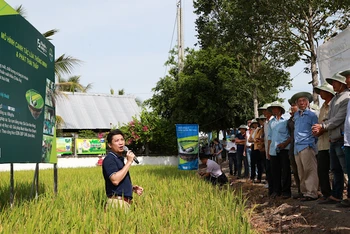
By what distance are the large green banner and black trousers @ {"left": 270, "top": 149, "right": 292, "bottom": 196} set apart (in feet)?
10.7

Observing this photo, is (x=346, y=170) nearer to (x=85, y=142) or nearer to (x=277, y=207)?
(x=277, y=207)

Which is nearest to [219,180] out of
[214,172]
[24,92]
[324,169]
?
[214,172]

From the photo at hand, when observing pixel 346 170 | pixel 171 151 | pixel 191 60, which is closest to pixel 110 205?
pixel 346 170

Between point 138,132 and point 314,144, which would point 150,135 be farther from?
point 314,144

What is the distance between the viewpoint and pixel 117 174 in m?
3.87

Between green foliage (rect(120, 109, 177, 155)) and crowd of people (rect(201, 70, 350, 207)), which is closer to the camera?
crowd of people (rect(201, 70, 350, 207))

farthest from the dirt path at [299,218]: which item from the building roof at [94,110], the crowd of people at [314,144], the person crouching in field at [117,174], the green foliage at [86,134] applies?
the building roof at [94,110]

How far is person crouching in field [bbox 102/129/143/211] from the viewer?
12.7 ft

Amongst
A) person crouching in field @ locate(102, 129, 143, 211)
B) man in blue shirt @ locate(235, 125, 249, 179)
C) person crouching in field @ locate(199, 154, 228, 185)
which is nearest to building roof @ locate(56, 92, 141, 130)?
man in blue shirt @ locate(235, 125, 249, 179)

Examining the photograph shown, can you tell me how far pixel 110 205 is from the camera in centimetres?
388

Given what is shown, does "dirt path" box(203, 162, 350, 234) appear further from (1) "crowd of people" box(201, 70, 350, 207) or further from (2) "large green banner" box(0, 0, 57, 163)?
(2) "large green banner" box(0, 0, 57, 163)

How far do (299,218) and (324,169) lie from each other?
2.69 ft

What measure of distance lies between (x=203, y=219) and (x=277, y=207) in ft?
7.89

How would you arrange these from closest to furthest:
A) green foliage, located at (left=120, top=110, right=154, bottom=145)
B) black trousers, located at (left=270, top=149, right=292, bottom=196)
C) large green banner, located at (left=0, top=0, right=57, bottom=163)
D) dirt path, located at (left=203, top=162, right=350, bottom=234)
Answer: large green banner, located at (left=0, top=0, right=57, bottom=163), dirt path, located at (left=203, top=162, right=350, bottom=234), black trousers, located at (left=270, top=149, right=292, bottom=196), green foliage, located at (left=120, top=110, right=154, bottom=145)
